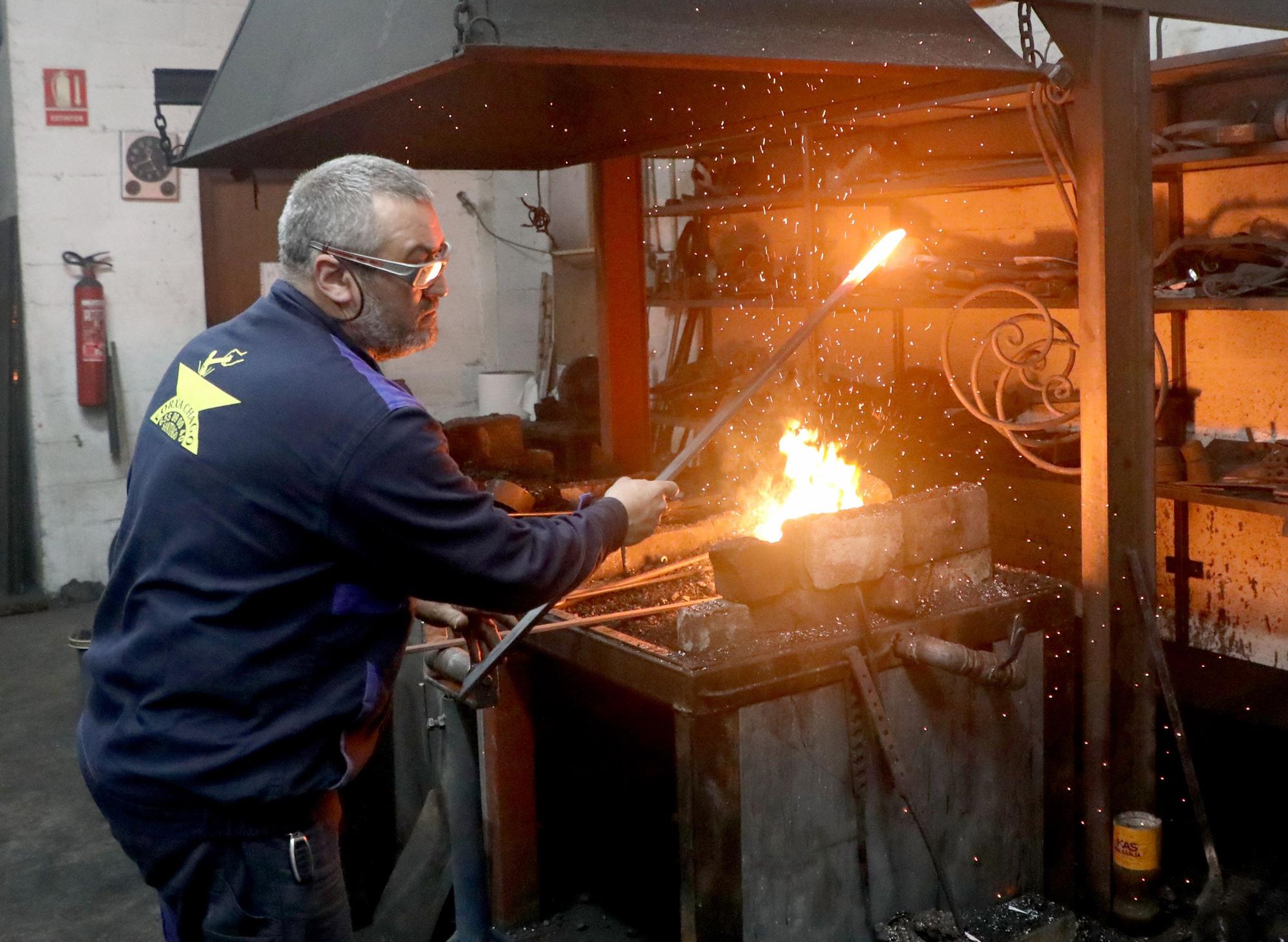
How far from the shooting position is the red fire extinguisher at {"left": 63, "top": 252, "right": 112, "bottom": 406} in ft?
24.1

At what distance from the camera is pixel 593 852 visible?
3.55m

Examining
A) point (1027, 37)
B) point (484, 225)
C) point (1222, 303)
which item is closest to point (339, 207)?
point (1027, 37)

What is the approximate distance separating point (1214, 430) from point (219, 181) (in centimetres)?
627

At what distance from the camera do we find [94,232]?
7.45 meters

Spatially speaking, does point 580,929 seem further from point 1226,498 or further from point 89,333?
point 89,333

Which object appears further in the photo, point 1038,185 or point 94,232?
point 94,232

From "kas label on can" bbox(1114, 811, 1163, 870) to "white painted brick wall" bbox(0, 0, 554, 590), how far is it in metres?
6.41

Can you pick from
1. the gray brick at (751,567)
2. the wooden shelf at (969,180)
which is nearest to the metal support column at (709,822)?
the gray brick at (751,567)

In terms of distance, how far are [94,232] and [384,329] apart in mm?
6371

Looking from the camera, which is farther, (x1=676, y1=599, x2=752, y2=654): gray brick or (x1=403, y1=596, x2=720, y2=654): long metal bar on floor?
(x1=403, y1=596, x2=720, y2=654): long metal bar on floor

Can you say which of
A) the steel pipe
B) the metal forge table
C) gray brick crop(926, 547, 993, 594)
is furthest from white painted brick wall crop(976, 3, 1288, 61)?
the steel pipe

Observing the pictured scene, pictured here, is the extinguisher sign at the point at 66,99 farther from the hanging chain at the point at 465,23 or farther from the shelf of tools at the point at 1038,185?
the hanging chain at the point at 465,23

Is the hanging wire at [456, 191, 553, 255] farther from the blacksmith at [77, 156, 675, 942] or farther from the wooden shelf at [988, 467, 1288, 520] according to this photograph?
the blacksmith at [77, 156, 675, 942]

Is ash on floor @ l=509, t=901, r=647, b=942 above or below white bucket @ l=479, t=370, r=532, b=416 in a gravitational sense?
below
